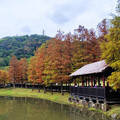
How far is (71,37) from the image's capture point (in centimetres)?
3159

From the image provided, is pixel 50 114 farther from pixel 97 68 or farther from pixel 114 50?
pixel 114 50

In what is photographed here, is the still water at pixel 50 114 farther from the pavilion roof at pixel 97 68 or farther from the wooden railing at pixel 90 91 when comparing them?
the pavilion roof at pixel 97 68

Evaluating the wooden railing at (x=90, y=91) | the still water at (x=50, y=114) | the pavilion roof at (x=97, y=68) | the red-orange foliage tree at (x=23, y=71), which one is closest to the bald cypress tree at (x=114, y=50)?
the pavilion roof at (x=97, y=68)

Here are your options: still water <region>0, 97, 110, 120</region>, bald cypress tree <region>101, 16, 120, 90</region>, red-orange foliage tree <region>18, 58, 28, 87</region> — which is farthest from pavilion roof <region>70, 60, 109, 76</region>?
red-orange foliage tree <region>18, 58, 28, 87</region>

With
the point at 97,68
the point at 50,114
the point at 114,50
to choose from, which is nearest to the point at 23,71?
the point at 50,114

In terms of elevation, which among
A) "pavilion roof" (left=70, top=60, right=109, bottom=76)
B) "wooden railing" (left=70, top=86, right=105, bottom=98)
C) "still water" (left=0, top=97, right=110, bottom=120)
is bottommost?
"still water" (left=0, top=97, right=110, bottom=120)

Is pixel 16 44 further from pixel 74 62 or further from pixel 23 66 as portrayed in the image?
pixel 74 62

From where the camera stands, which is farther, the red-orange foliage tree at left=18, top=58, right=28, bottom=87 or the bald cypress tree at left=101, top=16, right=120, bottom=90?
the red-orange foliage tree at left=18, top=58, right=28, bottom=87

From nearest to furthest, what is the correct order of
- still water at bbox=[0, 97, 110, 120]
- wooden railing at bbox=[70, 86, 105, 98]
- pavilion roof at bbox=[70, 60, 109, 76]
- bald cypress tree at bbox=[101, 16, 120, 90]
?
bald cypress tree at bbox=[101, 16, 120, 90] → still water at bbox=[0, 97, 110, 120] → pavilion roof at bbox=[70, 60, 109, 76] → wooden railing at bbox=[70, 86, 105, 98]

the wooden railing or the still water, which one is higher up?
the wooden railing

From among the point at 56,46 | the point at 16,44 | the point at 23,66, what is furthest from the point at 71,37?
the point at 16,44

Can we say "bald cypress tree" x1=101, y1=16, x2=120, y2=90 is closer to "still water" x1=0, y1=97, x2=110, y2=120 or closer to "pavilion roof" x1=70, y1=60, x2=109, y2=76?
"pavilion roof" x1=70, y1=60, x2=109, y2=76

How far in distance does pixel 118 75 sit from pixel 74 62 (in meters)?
17.8

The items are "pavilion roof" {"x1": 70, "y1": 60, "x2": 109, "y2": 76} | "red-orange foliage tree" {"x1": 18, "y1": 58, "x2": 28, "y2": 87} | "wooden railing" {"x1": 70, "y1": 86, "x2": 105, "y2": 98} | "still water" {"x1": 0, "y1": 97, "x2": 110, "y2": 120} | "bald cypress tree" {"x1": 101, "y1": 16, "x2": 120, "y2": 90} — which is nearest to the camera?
"bald cypress tree" {"x1": 101, "y1": 16, "x2": 120, "y2": 90}
